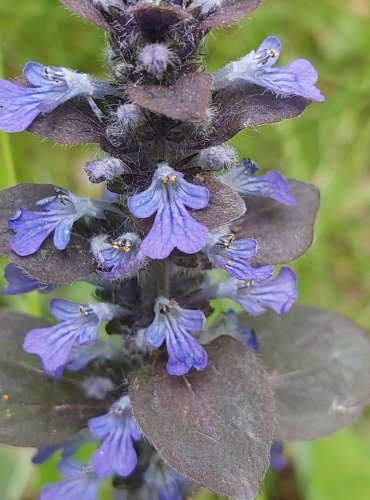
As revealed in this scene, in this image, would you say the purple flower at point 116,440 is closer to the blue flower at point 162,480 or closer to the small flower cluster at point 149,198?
the small flower cluster at point 149,198

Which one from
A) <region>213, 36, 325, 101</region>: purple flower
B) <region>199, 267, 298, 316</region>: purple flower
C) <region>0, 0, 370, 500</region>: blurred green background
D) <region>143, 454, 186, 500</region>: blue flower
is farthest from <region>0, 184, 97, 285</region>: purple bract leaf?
<region>0, 0, 370, 500</region>: blurred green background

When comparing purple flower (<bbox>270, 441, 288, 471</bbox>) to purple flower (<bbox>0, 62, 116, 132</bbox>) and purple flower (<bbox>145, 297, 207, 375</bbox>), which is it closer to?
purple flower (<bbox>145, 297, 207, 375</bbox>)

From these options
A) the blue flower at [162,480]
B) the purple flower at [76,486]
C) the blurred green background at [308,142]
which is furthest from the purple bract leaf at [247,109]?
the blurred green background at [308,142]

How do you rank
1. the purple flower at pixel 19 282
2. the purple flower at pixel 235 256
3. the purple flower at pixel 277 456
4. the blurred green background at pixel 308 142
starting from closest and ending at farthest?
the purple flower at pixel 235 256
the purple flower at pixel 19 282
the purple flower at pixel 277 456
the blurred green background at pixel 308 142

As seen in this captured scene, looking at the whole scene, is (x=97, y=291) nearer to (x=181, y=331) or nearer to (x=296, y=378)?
(x=181, y=331)

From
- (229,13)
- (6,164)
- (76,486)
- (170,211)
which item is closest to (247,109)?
(229,13)
